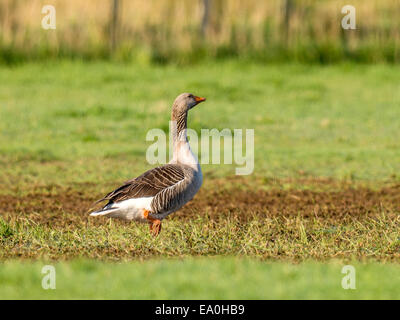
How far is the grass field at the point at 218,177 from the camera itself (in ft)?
20.3

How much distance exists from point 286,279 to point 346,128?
896 cm

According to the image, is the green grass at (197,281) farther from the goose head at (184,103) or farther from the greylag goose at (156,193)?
the goose head at (184,103)

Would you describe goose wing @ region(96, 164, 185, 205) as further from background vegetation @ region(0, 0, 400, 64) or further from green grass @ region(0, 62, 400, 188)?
background vegetation @ region(0, 0, 400, 64)

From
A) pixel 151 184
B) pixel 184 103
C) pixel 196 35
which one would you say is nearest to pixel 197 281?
pixel 151 184

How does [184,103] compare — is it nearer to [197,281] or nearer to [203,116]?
[197,281]

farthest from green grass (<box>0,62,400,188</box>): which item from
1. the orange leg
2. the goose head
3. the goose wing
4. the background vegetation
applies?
the orange leg

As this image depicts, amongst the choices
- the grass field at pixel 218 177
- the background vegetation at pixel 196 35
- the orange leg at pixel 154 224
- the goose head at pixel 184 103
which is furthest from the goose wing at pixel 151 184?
the background vegetation at pixel 196 35

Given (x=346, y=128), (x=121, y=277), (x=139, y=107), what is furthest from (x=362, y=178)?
(x=121, y=277)

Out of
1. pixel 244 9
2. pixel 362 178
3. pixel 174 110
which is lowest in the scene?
pixel 362 178

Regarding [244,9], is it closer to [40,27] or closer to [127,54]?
[127,54]

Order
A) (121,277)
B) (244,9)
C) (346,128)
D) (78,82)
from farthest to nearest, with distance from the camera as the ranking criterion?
1. (244,9)
2. (78,82)
3. (346,128)
4. (121,277)

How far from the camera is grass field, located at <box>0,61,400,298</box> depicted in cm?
620

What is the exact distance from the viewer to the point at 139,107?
1576cm

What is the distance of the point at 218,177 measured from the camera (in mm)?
11867
